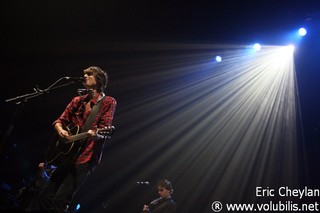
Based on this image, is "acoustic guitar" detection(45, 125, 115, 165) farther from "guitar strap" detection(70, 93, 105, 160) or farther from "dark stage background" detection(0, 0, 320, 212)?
"dark stage background" detection(0, 0, 320, 212)

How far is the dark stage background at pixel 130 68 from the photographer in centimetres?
758

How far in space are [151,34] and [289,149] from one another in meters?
4.87

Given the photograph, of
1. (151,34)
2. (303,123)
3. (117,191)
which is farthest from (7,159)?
(303,123)

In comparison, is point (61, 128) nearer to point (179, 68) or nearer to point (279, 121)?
point (179, 68)

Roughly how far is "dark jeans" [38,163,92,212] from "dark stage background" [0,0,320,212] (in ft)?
13.2

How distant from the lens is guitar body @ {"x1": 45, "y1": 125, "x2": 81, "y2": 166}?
350 centimetres

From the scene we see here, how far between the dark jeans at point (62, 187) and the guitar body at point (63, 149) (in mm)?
116

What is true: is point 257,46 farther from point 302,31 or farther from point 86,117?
point 86,117

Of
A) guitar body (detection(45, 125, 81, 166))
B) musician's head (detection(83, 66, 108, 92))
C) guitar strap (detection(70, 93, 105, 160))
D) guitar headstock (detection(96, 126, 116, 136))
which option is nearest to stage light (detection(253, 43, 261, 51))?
musician's head (detection(83, 66, 108, 92))

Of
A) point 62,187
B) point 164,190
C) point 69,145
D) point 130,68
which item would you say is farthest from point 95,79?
point 130,68

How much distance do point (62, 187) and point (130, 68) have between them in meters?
5.88

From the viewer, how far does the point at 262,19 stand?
26.1 feet

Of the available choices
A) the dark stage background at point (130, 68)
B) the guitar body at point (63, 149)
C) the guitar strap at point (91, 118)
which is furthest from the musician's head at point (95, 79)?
Result: the dark stage background at point (130, 68)

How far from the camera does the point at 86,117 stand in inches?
149
